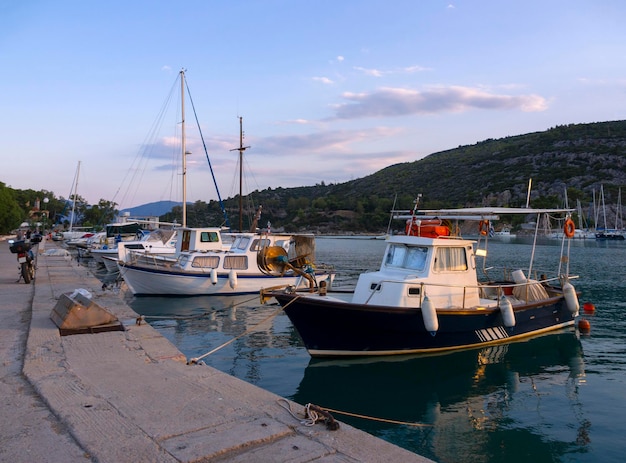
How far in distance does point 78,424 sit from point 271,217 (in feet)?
397

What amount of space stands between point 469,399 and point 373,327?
247cm

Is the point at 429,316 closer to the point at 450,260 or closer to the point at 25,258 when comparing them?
the point at 450,260

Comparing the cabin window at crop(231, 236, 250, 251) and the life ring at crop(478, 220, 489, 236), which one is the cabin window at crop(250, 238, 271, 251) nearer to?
the cabin window at crop(231, 236, 250, 251)

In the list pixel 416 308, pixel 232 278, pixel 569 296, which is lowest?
pixel 232 278

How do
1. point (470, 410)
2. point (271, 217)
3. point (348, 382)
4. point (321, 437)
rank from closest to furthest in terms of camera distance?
point (321, 437), point (470, 410), point (348, 382), point (271, 217)

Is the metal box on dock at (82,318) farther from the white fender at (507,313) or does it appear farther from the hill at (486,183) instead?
the hill at (486,183)

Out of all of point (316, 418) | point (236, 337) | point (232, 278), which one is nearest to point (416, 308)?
point (236, 337)

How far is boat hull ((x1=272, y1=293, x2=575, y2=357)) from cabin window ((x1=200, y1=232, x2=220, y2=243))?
12.8 metres

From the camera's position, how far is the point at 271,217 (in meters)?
126

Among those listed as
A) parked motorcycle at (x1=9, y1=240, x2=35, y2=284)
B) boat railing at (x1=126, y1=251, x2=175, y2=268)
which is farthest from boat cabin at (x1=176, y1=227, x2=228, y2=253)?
parked motorcycle at (x1=9, y1=240, x2=35, y2=284)

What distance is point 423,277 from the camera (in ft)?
39.5

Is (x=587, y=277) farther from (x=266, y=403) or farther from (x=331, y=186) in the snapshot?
(x=331, y=186)

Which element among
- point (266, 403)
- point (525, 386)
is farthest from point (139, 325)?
point (525, 386)

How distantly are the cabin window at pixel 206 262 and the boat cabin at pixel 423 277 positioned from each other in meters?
Result: 10.9
